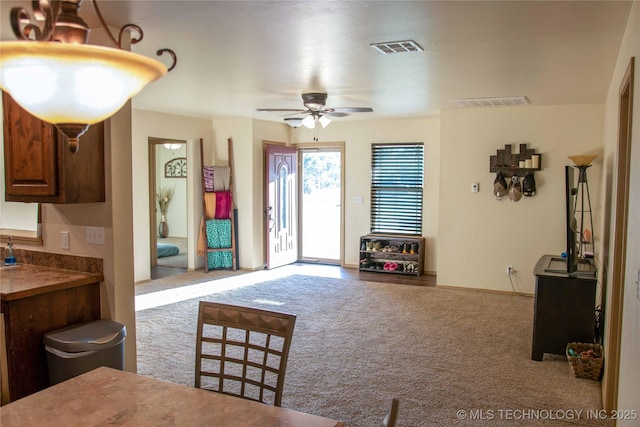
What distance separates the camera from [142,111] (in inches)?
258

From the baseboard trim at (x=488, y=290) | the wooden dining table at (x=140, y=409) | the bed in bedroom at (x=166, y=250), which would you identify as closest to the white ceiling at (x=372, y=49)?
the wooden dining table at (x=140, y=409)

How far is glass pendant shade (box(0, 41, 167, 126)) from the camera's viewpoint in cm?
110

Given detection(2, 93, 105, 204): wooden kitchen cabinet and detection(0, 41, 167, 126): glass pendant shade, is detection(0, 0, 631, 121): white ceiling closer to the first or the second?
detection(2, 93, 105, 204): wooden kitchen cabinet

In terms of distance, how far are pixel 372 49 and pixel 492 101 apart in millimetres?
2874

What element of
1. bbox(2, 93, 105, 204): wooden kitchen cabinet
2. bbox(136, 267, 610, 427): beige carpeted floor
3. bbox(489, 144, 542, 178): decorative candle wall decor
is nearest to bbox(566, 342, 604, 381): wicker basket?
bbox(136, 267, 610, 427): beige carpeted floor

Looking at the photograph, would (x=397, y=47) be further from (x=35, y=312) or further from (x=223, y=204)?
(x=223, y=204)

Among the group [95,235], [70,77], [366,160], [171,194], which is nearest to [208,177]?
[366,160]

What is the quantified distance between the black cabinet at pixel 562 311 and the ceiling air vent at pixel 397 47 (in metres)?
2.08

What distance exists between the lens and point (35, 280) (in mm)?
2834

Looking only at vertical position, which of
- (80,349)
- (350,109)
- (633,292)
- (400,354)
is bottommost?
(400,354)

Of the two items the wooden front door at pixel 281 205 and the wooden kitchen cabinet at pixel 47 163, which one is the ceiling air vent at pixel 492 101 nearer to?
the wooden front door at pixel 281 205

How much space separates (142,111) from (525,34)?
5097 millimetres

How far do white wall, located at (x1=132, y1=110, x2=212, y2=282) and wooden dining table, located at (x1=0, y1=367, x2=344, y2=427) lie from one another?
513 cm

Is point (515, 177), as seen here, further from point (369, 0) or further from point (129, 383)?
point (129, 383)
